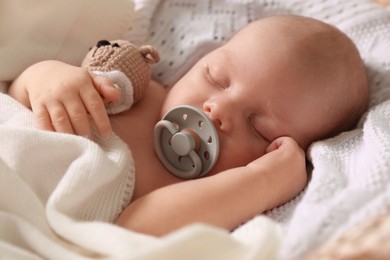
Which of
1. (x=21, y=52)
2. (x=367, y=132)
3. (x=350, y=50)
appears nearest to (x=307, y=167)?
(x=367, y=132)

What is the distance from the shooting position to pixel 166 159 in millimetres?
1019

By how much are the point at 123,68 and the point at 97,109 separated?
14 cm

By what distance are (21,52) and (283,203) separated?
23.1 inches

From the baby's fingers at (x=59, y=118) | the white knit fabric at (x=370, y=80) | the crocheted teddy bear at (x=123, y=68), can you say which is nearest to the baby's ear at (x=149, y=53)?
the crocheted teddy bear at (x=123, y=68)

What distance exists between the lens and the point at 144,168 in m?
Result: 1.00

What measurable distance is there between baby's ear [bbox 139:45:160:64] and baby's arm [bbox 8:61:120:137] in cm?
14

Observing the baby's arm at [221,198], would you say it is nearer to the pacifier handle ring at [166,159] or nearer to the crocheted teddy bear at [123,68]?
the pacifier handle ring at [166,159]

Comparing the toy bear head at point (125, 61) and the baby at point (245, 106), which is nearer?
the baby at point (245, 106)

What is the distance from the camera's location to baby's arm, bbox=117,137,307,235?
2.75 feet

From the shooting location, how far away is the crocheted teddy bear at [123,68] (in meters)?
1.05

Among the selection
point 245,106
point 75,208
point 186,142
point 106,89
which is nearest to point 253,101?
point 245,106

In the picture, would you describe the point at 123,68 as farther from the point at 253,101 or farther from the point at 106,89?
the point at 253,101

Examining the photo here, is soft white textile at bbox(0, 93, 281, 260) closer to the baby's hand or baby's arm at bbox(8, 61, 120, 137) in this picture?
baby's arm at bbox(8, 61, 120, 137)

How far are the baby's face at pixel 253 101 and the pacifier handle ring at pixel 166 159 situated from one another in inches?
1.4
